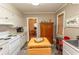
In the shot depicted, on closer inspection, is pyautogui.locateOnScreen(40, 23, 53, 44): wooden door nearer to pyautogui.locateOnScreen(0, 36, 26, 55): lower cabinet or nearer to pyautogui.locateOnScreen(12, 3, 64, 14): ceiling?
pyautogui.locateOnScreen(12, 3, 64, 14): ceiling

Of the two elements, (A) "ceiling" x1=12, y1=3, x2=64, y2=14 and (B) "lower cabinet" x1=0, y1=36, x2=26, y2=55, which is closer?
(B) "lower cabinet" x1=0, y1=36, x2=26, y2=55

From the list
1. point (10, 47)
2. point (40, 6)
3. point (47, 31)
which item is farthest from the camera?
point (47, 31)

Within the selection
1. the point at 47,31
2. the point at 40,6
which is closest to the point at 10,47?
the point at 40,6

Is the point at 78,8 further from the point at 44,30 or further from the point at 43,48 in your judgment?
the point at 44,30

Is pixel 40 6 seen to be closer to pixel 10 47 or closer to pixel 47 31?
pixel 47 31

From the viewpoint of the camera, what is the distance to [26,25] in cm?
723

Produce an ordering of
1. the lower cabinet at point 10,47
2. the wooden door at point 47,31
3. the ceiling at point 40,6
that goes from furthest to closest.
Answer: the wooden door at point 47,31, the ceiling at point 40,6, the lower cabinet at point 10,47

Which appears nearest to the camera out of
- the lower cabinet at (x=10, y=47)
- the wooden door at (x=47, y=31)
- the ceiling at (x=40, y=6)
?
the lower cabinet at (x=10, y=47)

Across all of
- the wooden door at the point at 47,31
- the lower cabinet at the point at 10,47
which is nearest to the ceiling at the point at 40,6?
the wooden door at the point at 47,31

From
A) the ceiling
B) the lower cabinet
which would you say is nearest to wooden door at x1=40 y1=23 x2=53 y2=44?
the ceiling

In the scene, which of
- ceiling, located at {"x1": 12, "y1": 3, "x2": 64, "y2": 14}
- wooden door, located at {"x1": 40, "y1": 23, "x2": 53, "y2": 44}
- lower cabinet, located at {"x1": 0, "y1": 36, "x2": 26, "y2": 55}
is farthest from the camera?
wooden door, located at {"x1": 40, "y1": 23, "x2": 53, "y2": 44}

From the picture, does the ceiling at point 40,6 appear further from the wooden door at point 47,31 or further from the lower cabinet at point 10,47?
the lower cabinet at point 10,47

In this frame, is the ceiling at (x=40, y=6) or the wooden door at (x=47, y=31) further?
the wooden door at (x=47, y=31)

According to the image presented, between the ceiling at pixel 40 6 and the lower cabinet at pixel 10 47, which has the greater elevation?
the ceiling at pixel 40 6
